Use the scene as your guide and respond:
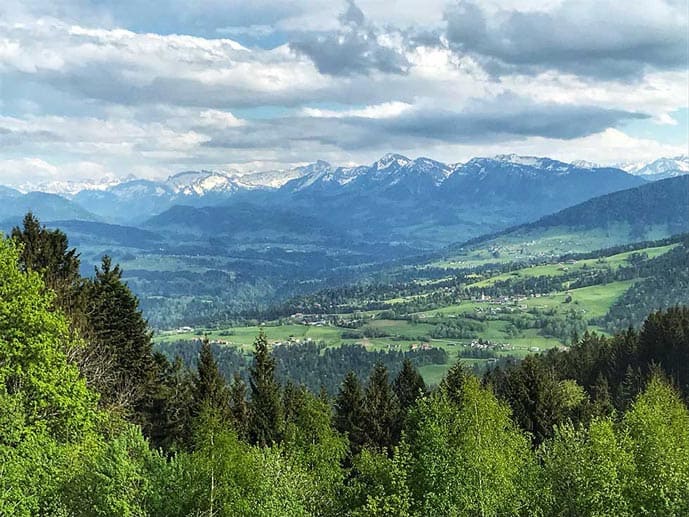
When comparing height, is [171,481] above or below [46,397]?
below

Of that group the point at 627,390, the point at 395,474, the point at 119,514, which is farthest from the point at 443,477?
the point at 627,390

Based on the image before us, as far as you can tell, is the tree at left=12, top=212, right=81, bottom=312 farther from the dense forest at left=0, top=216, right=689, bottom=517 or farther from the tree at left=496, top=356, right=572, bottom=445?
the tree at left=496, top=356, right=572, bottom=445

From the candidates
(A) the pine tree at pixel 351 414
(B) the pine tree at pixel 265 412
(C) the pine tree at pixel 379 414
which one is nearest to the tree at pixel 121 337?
(B) the pine tree at pixel 265 412

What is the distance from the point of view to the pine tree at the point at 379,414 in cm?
6519

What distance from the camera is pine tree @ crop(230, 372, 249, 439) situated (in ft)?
190

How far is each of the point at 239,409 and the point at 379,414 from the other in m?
14.6

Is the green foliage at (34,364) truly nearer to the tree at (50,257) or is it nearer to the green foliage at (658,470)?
the tree at (50,257)

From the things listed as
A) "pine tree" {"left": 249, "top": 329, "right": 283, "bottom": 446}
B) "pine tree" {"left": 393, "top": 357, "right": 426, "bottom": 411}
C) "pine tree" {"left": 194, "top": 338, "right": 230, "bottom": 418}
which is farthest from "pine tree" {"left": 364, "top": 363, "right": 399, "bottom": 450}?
"pine tree" {"left": 194, "top": 338, "right": 230, "bottom": 418}

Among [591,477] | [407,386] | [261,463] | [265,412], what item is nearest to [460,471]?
[591,477]

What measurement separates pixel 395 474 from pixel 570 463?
31.4 feet

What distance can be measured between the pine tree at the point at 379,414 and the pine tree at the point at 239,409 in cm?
1269

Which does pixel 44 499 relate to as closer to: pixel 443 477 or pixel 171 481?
pixel 171 481

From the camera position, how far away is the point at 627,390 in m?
86.6

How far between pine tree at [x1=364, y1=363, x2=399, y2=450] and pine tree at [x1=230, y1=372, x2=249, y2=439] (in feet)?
41.6
